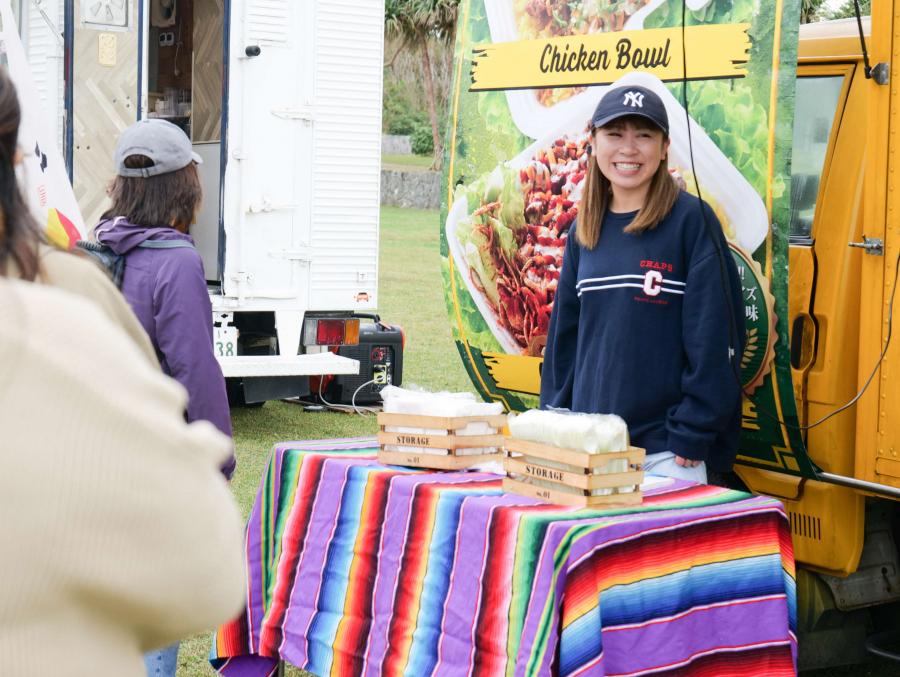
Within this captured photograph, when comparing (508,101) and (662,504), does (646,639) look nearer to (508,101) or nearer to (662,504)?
(662,504)

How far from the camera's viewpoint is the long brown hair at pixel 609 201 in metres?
3.97

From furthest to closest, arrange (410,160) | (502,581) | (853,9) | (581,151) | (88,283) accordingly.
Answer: (410,160) → (581,151) → (853,9) → (502,581) → (88,283)

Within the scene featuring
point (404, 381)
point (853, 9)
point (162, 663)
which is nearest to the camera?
point (162, 663)

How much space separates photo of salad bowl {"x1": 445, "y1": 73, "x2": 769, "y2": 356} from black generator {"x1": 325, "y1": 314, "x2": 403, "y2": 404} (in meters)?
4.44

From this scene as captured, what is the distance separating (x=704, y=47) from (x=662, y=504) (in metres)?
1.58

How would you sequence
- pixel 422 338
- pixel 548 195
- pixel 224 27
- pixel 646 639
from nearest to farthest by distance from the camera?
pixel 646 639
pixel 548 195
pixel 224 27
pixel 422 338

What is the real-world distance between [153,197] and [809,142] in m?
2.25

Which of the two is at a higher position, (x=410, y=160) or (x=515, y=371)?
(x=410, y=160)

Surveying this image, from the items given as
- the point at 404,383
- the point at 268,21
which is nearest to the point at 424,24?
the point at 404,383

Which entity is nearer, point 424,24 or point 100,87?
point 100,87

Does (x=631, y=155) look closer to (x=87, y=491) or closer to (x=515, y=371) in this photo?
(x=515, y=371)

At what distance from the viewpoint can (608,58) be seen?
4719mm

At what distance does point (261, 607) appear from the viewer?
13.8ft

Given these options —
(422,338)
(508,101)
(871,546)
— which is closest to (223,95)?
(508,101)
